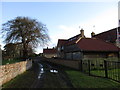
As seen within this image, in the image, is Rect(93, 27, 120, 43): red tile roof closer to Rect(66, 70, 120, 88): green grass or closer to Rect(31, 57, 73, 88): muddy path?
Rect(31, 57, 73, 88): muddy path

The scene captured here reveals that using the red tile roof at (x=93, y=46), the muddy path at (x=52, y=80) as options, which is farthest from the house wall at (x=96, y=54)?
the muddy path at (x=52, y=80)

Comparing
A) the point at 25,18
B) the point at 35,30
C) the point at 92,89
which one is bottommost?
the point at 92,89

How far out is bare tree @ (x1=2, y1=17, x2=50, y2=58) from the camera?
29.5 meters

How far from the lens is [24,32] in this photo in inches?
1177

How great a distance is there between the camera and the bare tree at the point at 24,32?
96.7 ft

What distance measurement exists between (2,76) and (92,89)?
19.2 feet

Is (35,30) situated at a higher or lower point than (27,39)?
higher

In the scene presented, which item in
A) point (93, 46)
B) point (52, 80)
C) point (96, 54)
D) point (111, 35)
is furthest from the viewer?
point (111, 35)

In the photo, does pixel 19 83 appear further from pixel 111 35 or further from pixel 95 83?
pixel 111 35

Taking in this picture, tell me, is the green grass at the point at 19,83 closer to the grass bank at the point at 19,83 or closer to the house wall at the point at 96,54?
the grass bank at the point at 19,83

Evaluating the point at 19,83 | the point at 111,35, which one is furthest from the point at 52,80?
the point at 111,35

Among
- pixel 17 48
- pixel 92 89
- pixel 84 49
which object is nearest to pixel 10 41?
pixel 17 48

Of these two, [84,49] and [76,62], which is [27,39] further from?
[76,62]

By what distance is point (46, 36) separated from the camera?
3309cm
